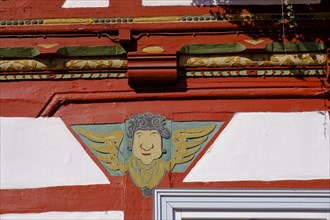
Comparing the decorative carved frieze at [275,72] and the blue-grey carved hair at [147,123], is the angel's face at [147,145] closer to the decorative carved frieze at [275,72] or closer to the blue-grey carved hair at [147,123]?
the blue-grey carved hair at [147,123]

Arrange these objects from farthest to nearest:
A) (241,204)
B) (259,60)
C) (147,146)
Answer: (259,60) < (147,146) < (241,204)

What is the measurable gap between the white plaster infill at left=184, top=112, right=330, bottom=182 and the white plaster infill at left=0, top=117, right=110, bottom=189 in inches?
23.2

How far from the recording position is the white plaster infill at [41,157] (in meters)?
4.41

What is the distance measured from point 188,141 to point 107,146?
440mm

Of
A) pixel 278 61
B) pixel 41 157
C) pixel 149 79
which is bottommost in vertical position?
pixel 41 157

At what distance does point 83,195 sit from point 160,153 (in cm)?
47

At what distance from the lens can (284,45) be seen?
4535 millimetres

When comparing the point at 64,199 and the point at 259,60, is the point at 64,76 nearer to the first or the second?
the point at 64,199

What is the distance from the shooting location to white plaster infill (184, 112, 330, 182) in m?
4.36

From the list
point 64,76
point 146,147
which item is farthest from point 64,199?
point 64,76

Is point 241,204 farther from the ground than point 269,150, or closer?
closer

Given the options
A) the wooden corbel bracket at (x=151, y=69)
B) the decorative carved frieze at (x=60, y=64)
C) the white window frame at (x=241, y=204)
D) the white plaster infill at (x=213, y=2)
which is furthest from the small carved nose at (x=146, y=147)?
the white plaster infill at (x=213, y=2)

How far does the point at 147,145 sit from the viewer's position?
4430 mm

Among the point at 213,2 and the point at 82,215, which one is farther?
the point at 213,2
